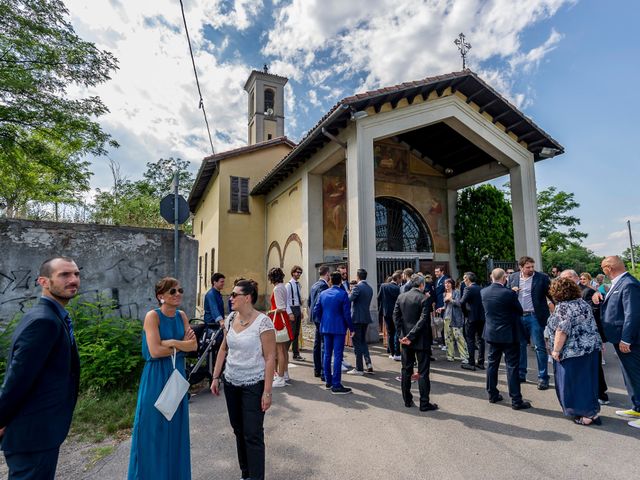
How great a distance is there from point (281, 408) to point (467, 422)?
7.81 feet

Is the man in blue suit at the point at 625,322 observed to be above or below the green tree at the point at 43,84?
below

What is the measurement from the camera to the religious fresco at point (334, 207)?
13445 millimetres

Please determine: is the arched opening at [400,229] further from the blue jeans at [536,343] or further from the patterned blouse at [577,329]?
the patterned blouse at [577,329]

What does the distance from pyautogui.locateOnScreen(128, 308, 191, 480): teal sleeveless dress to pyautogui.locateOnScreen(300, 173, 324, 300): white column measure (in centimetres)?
990

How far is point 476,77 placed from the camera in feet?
38.2

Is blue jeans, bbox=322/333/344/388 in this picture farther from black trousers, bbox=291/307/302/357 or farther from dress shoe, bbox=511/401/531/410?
dress shoe, bbox=511/401/531/410

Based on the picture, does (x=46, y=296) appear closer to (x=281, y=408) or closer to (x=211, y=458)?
(x=211, y=458)

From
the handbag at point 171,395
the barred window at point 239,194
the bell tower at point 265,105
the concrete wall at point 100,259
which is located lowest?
the handbag at point 171,395

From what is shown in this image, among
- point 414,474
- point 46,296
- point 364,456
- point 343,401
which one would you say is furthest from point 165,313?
point 343,401

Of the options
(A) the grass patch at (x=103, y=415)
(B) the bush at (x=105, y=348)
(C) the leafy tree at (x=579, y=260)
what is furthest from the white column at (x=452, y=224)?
(C) the leafy tree at (x=579, y=260)

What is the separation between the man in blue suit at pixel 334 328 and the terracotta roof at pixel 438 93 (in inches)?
242

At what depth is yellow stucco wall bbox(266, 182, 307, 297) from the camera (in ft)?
46.6

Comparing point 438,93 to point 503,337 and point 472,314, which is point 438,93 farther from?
point 503,337

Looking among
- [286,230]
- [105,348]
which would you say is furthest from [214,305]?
[286,230]
